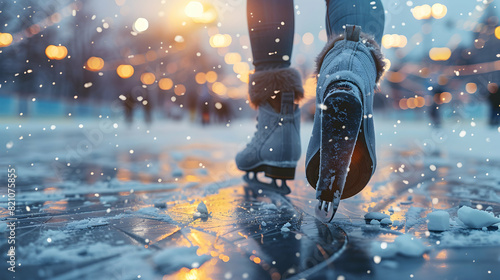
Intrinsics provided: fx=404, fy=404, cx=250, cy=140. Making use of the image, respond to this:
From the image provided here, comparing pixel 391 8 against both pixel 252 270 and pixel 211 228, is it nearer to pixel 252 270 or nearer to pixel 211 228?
pixel 211 228

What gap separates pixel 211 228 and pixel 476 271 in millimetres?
836

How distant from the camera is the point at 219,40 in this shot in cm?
1080

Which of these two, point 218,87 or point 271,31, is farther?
point 218,87

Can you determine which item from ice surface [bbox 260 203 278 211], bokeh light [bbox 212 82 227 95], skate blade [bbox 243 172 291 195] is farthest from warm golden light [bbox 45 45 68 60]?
ice surface [bbox 260 203 278 211]

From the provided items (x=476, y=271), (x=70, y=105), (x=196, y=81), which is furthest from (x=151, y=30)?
(x=476, y=271)

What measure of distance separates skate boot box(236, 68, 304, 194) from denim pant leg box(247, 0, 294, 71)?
0.08 metres

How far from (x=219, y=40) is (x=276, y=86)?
890cm

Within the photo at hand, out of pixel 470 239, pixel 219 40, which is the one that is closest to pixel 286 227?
pixel 470 239

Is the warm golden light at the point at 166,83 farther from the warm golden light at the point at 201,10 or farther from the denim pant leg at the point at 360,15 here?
the denim pant leg at the point at 360,15

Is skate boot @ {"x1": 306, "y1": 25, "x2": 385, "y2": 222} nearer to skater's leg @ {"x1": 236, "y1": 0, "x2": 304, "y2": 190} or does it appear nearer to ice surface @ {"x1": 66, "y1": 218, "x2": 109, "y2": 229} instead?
skater's leg @ {"x1": 236, "y1": 0, "x2": 304, "y2": 190}

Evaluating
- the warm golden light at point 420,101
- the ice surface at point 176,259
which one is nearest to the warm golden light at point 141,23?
the ice surface at point 176,259

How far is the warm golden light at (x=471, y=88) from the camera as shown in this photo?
1345 inches

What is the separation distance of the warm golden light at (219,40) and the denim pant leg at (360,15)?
800cm

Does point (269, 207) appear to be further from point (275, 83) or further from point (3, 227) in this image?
point (3, 227)
